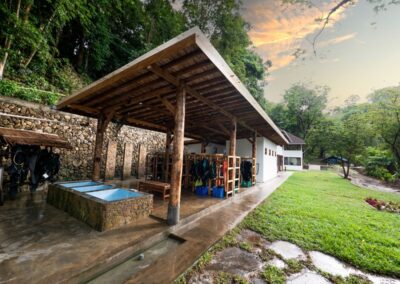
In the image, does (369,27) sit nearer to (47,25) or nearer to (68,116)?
(68,116)

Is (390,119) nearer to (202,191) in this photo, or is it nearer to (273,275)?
(202,191)

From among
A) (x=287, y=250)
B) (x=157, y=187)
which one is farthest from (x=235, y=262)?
(x=157, y=187)

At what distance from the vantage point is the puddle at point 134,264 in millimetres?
2091

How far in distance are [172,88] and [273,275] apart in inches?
157

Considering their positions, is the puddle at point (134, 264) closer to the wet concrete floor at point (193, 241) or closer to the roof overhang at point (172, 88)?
the wet concrete floor at point (193, 241)

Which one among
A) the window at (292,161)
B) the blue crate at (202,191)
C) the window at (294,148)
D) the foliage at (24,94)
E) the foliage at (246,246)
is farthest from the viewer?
the window at (294,148)

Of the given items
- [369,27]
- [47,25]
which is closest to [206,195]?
[369,27]

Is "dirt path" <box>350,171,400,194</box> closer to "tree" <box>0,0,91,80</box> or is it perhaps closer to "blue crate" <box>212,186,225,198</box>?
"blue crate" <box>212,186,225,198</box>

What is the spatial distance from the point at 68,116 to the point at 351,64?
17927 mm

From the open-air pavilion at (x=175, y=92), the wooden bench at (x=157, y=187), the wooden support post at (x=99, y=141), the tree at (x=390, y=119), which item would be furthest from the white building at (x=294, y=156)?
the wooden support post at (x=99, y=141)

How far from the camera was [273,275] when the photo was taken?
7.63 feet

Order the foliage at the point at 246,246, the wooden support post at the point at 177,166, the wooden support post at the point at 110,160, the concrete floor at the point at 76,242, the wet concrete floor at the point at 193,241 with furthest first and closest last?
the wooden support post at the point at 110,160 < the wooden support post at the point at 177,166 < the foliage at the point at 246,246 < the wet concrete floor at the point at 193,241 < the concrete floor at the point at 76,242

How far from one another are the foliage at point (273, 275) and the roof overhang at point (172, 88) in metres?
3.33

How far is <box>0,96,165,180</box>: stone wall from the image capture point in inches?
211
